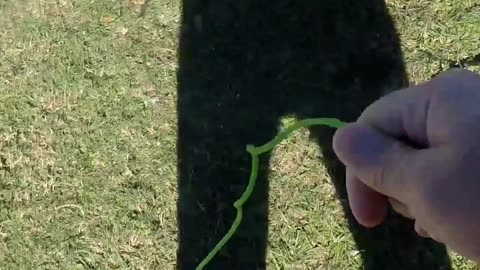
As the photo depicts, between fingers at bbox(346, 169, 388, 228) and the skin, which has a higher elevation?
the skin

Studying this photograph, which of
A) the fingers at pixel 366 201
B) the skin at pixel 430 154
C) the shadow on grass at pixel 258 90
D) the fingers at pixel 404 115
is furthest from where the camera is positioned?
the shadow on grass at pixel 258 90

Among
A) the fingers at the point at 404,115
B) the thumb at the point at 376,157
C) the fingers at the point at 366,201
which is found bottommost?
the fingers at the point at 366,201

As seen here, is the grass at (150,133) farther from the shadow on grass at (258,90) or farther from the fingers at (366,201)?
the fingers at (366,201)

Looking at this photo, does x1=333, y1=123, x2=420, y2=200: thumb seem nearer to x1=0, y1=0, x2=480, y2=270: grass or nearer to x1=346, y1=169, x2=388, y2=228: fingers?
x1=346, y1=169, x2=388, y2=228: fingers

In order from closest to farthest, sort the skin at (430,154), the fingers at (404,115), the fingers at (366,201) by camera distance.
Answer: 1. the skin at (430,154)
2. the fingers at (404,115)
3. the fingers at (366,201)

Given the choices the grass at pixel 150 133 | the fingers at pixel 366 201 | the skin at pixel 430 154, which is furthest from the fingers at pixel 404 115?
the grass at pixel 150 133

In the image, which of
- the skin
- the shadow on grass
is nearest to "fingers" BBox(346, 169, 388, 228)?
the skin

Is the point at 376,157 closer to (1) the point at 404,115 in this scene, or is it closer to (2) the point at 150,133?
(1) the point at 404,115

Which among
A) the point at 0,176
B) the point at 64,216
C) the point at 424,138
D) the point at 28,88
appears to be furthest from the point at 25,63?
the point at 424,138
